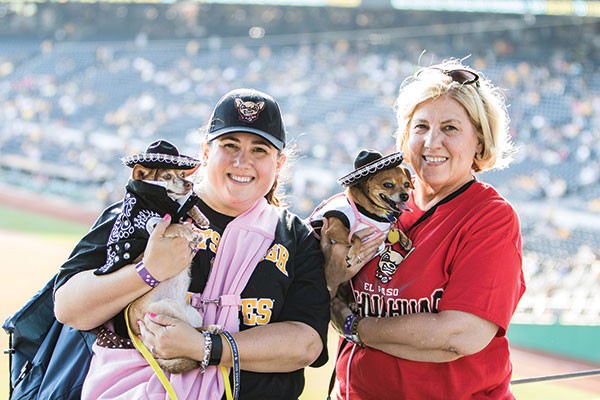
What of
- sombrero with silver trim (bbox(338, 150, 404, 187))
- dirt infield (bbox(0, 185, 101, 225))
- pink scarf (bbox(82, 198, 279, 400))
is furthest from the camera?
dirt infield (bbox(0, 185, 101, 225))

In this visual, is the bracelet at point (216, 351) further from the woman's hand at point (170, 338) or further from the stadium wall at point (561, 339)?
the stadium wall at point (561, 339)

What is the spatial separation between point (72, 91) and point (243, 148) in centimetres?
2466

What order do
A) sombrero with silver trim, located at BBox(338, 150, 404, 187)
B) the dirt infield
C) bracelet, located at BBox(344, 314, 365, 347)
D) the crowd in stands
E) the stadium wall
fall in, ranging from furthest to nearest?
1. the dirt infield
2. the crowd in stands
3. the stadium wall
4. sombrero with silver trim, located at BBox(338, 150, 404, 187)
5. bracelet, located at BBox(344, 314, 365, 347)

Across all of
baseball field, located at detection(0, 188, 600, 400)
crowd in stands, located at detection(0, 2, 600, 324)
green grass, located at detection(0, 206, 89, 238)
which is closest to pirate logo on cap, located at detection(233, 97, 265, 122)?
baseball field, located at detection(0, 188, 600, 400)

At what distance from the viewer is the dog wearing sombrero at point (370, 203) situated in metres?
2.51

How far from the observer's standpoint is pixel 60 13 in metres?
29.1

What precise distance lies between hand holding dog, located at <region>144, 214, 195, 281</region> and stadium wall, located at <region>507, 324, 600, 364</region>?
5.88 m

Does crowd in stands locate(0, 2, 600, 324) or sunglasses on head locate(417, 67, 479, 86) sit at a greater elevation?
crowd in stands locate(0, 2, 600, 324)

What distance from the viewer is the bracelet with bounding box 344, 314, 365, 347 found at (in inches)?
93.0

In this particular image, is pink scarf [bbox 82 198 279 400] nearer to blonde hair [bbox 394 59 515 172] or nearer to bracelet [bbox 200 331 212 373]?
bracelet [bbox 200 331 212 373]

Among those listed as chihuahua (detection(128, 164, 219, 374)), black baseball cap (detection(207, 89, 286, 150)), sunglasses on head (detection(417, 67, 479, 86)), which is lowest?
chihuahua (detection(128, 164, 219, 374))

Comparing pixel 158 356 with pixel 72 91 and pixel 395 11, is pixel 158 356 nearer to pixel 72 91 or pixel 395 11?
pixel 395 11

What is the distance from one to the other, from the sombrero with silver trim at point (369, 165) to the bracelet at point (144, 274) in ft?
2.77

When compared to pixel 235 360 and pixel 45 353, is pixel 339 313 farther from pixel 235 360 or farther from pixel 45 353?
pixel 45 353
